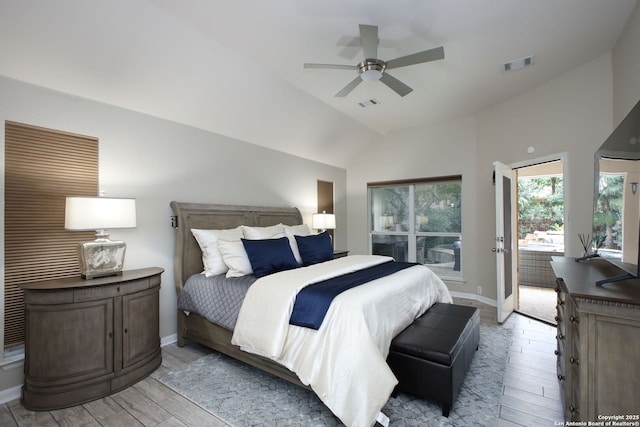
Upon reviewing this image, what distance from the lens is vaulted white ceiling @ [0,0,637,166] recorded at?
228 centimetres

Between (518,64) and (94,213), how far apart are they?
4.34 m

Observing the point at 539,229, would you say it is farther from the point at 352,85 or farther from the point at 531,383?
the point at 352,85

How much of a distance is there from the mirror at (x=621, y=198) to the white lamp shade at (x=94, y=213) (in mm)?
3324

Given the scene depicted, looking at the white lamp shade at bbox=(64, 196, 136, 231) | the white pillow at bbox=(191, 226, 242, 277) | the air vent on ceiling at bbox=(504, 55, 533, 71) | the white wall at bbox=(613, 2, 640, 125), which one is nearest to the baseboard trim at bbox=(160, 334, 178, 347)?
the white pillow at bbox=(191, 226, 242, 277)

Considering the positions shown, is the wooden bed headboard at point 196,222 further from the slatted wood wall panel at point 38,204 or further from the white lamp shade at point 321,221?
the white lamp shade at point 321,221

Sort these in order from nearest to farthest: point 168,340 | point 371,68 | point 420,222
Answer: point 371,68
point 168,340
point 420,222

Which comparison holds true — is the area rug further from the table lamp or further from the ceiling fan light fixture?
the ceiling fan light fixture

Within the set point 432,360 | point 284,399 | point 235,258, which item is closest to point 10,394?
point 235,258

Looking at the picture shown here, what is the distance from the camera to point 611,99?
3105mm

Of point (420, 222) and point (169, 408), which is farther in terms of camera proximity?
point (420, 222)

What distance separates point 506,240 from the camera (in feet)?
13.1

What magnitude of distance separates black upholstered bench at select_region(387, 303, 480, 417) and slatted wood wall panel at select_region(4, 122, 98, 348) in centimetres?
287

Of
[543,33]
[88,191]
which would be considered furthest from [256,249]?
[543,33]

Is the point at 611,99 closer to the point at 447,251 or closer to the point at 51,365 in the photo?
the point at 447,251
